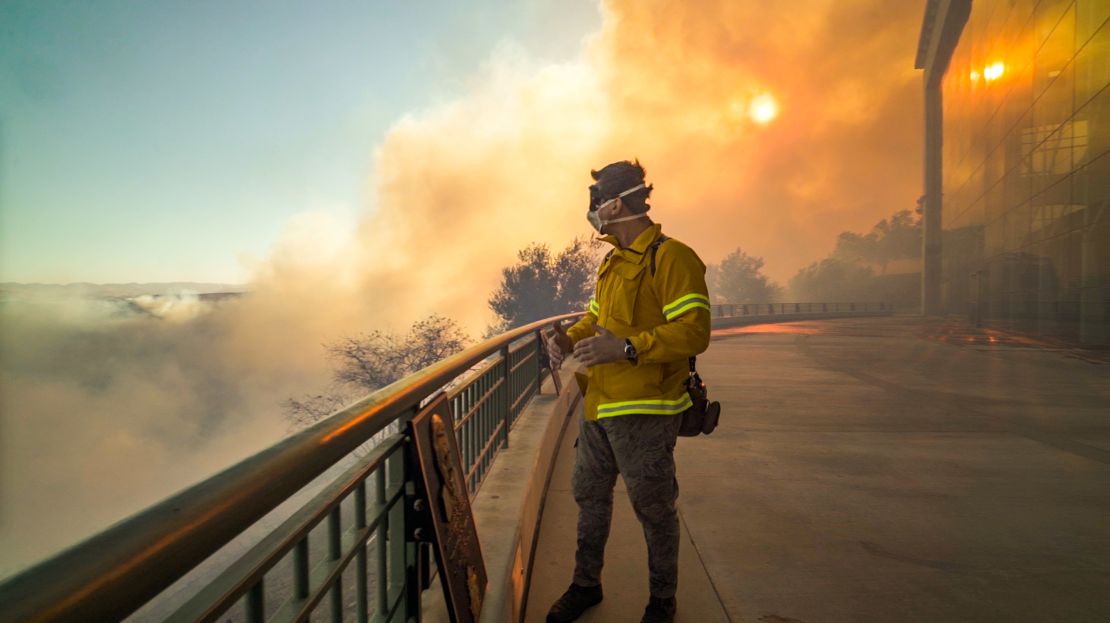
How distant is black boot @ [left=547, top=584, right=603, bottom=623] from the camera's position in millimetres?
2863

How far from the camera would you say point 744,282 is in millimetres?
121000

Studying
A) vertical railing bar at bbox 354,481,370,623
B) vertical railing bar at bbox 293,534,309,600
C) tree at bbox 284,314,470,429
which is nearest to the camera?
vertical railing bar at bbox 293,534,309,600

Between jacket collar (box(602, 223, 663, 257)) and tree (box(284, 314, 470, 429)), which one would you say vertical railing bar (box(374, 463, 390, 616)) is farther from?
tree (box(284, 314, 470, 429))

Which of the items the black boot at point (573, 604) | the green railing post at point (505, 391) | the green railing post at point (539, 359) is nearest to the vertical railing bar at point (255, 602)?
the black boot at point (573, 604)

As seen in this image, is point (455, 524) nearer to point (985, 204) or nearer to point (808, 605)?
point (808, 605)

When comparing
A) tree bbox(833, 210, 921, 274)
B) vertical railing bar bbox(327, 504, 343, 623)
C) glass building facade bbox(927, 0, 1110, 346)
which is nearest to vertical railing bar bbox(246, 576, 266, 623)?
vertical railing bar bbox(327, 504, 343, 623)

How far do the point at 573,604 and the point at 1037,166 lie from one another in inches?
1004

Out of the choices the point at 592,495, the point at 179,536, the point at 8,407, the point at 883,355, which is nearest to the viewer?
the point at 179,536

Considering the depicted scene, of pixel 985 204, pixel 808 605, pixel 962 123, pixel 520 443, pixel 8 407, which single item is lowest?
pixel 8 407

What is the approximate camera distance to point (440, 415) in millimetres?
2205

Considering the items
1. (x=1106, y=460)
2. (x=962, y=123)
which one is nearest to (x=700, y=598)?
(x=1106, y=460)

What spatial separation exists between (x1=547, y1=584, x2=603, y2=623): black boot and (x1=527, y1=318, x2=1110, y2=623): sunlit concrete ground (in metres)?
0.10

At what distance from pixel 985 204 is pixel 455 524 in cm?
3501

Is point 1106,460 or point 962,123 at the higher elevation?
point 962,123
